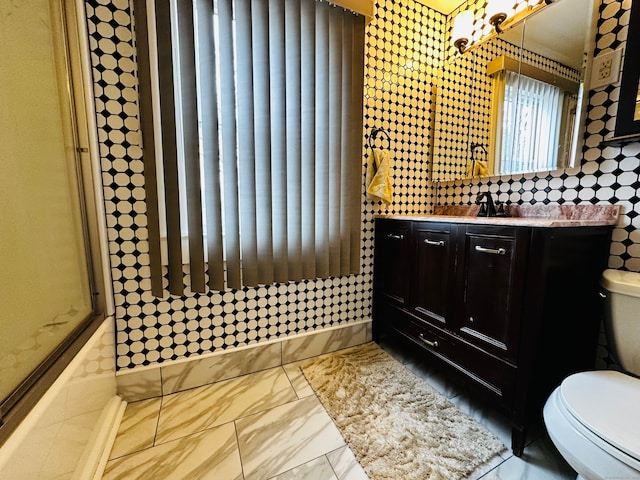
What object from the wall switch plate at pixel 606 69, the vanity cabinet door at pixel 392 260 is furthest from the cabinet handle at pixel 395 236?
the wall switch plate at pixel 606 69

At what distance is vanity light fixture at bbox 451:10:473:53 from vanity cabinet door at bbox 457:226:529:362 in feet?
4.51

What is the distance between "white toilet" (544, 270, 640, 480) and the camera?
616 millimetres

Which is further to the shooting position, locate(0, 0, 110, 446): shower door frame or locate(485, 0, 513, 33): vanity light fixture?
A: locate(485, 0, 513, 33): vanity light fixture

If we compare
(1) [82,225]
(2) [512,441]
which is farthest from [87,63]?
(2) [512,441]

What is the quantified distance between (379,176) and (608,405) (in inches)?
53.0

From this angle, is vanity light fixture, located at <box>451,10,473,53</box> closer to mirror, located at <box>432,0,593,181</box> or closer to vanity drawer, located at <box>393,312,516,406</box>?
mirror, located at <box>432,0,593,181</box>

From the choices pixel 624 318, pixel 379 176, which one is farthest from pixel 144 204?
pixel 624 318

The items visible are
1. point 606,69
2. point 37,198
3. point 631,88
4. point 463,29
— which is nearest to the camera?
point 37,198

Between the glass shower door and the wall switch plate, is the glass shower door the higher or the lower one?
the lower one

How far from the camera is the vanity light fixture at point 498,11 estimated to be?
4.88 ft

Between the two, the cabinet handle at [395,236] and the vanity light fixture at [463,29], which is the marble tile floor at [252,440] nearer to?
the cabinet handle at [395,236]

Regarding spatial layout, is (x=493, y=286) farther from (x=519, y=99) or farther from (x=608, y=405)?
(x=519, y=99)

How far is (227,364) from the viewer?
1485 millimetres

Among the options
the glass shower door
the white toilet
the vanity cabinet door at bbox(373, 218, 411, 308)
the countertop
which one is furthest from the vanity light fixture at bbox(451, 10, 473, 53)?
the glass shower door
